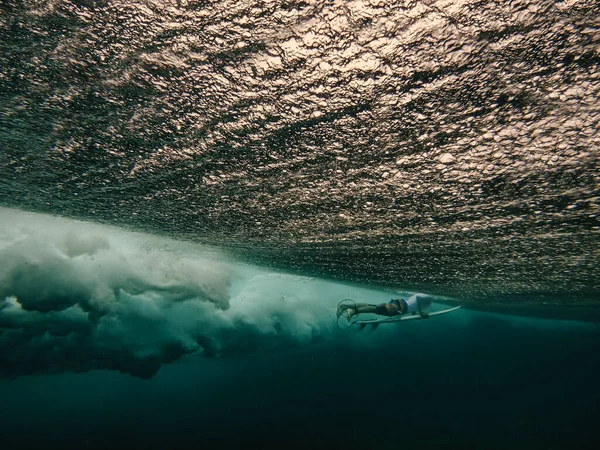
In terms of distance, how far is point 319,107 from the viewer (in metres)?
1.49

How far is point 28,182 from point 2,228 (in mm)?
6774

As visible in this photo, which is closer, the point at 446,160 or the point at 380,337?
the point at 446,160

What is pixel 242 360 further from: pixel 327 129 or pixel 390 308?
pixel 327 129

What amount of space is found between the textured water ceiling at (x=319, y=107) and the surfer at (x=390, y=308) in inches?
151

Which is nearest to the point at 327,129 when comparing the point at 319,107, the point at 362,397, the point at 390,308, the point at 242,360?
the point at 319,107

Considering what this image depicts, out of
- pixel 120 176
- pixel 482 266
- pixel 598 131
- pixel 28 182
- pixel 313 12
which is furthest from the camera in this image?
pixel 482 266

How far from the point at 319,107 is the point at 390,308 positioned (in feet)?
22.6

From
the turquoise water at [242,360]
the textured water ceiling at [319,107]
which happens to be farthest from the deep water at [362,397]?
the textured water ceiling at [319,107]

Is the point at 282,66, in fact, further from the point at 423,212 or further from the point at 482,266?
the point at 482,266

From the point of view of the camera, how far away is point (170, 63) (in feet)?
4.24

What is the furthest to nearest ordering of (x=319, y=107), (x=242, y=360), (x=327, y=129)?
(x=242, y=360) < (x=327, y=129) < (x=319, y=107)

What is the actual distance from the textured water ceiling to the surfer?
3.83m

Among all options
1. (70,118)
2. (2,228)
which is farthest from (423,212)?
(2,228)

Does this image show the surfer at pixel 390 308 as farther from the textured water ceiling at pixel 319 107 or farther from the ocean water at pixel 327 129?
the textured water ceiling at pixel 319 107
